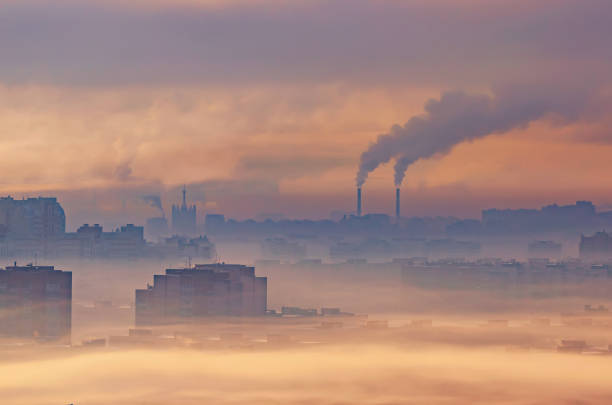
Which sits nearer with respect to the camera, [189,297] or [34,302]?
[34,302]

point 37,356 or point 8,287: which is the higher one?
point 8,287

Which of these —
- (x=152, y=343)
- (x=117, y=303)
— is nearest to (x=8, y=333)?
(x=152, y=343)

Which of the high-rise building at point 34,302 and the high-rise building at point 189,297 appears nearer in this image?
the high-rise building at point 34,302

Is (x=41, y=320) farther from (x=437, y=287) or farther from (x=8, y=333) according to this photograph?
(x=437, y=287)

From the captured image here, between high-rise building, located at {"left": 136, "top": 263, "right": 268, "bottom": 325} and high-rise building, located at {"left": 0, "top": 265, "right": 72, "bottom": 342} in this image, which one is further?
high-rise building, located at {"left": 136, "top": 263, "right": 268, "bottom": 325}
